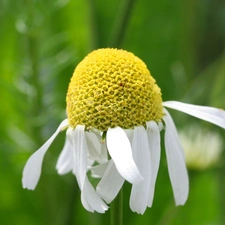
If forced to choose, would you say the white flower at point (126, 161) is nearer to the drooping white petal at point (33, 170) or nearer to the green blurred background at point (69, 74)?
the drooping white petal at point (33, 170)

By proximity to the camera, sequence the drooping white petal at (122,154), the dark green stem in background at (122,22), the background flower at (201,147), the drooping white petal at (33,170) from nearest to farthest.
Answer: the drooping white petal at (122,154), the drooping white petal at (33,170), the dark green stem in background at (122,22), the background flower at (201,147)

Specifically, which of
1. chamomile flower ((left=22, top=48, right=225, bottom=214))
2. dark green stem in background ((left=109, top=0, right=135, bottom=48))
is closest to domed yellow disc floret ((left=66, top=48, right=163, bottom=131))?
chamomile flower ((left=22, top=48, right=225, bottom=214))

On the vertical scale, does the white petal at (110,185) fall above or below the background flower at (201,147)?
above

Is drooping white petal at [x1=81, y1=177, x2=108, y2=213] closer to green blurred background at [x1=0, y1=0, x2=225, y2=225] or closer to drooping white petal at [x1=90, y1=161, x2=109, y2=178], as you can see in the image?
drooping white petal at [x1=90, y1=161, x2=109, y2=178]

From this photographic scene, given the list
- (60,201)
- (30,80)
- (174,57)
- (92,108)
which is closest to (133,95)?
(92,108)

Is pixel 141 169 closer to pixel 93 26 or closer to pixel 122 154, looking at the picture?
pixel 122 154

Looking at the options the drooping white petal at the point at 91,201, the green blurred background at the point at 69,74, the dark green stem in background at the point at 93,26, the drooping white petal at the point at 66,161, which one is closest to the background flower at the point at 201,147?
the green blurred background at the point at 69,74

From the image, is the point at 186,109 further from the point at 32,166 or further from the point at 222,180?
the point at 222,180
